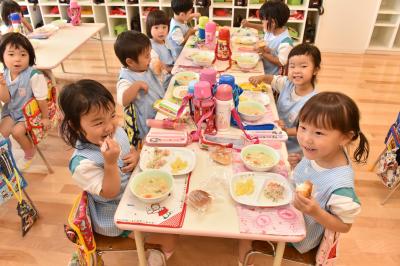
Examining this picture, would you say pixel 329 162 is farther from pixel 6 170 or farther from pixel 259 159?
pixel 6 170

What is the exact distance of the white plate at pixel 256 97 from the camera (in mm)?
1809

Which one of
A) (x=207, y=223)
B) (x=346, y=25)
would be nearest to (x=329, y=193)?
(x=207, y=223)

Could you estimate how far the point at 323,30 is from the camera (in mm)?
4574

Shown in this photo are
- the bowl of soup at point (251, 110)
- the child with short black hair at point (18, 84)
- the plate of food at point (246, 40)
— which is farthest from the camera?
the plate of food at point (246, 40)

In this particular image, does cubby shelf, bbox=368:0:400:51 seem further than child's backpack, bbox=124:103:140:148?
Yes

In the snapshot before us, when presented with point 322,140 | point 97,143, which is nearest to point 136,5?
point 97,143

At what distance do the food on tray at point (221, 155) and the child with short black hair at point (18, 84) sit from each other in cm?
142

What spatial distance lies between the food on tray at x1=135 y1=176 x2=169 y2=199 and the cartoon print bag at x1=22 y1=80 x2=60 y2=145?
4.13 feet

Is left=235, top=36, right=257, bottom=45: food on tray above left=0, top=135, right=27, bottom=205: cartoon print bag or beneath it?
above

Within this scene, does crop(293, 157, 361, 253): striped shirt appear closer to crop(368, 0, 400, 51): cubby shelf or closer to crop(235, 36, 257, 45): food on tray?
crop(235, 36, 257, 45): food on tray

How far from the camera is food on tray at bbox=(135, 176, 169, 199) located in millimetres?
1191

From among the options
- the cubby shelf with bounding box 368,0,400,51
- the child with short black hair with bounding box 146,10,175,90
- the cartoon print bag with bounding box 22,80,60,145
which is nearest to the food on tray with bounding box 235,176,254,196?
the child with short black hair with bounding box 146,10,175,90

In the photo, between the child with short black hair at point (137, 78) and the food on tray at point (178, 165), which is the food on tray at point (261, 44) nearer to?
the child with short black hair at point (137, 78)

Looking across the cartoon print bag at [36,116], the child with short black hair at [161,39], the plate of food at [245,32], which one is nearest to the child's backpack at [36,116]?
the cartoon print bag at [36,116]
